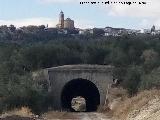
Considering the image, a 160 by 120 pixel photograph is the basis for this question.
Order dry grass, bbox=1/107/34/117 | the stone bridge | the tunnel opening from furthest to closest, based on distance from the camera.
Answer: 1. the tunnel opening
2. the stone bridge
3. dry grass, bbox=1/107/34/117

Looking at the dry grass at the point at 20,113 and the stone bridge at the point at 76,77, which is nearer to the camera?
the dry grass at the point at 20,113

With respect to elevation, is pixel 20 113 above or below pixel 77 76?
below

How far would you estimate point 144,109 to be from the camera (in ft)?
98.5

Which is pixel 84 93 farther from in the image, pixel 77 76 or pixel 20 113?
pixel 20 113

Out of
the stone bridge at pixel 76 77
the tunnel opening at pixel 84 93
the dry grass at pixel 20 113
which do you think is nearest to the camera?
the dry grass at pixel 20 113

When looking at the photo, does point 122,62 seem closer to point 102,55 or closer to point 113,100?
point 102,55

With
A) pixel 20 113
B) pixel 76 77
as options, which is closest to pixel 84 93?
pixel 76 77

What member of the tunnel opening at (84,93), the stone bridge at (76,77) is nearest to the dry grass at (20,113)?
the stone bridge at (76,77)

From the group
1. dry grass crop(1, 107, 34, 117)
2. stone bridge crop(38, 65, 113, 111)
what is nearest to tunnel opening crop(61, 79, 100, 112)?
stone bridge crop(38, 65, 113, 111)

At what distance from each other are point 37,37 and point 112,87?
6961cm

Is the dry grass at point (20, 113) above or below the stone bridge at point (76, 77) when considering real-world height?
below

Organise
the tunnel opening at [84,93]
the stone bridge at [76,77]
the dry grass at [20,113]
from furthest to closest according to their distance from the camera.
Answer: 1. the tunnel opening at [84,93]
2. the stone bridge at [76,77]
3. the dry grass at [20,113]

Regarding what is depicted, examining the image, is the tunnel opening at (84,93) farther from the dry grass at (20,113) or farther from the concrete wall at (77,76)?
the dry grass at (20,113)

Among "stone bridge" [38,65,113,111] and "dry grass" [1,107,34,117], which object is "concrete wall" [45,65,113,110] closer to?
"stone bridge" [38,65,113,111]
